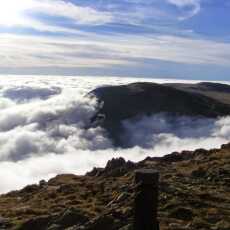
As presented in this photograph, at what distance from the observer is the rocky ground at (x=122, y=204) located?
22094 millimetres

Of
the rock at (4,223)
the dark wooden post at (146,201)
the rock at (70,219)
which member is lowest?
the rock at (4,223)

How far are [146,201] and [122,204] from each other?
935 centimetres

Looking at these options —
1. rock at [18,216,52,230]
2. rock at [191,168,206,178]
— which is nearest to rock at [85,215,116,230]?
rock at [18,216,52,230]

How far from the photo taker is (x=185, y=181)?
104ft

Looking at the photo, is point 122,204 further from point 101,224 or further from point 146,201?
point 146,201

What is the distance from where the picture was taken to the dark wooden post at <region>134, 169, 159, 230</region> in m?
15.0

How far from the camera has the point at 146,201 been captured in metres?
15.1

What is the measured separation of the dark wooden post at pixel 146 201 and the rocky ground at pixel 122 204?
4327 millimetres

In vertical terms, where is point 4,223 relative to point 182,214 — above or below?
below

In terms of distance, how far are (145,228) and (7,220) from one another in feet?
43.6

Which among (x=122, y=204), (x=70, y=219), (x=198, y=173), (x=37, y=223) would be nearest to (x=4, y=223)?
(x=37, y=223)

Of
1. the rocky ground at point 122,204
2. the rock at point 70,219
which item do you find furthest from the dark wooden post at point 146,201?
the rock at point 70,219

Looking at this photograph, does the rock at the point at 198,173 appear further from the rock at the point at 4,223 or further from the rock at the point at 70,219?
the rock at the point at 70,219

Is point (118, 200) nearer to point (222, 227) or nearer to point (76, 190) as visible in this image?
point (222, 227)
